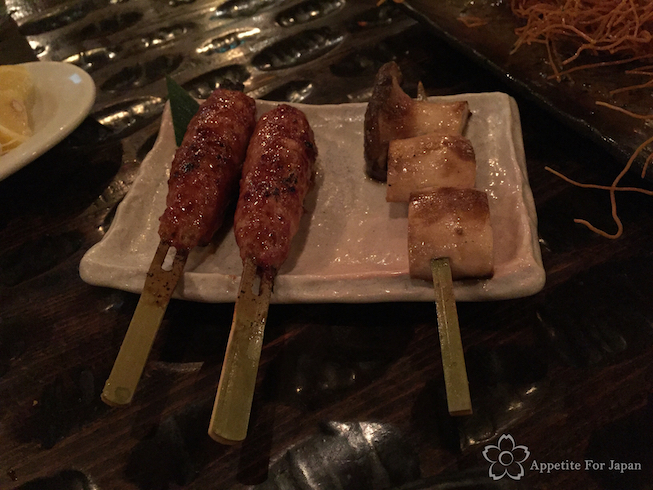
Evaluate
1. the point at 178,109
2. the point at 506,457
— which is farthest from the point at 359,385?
the point at 178,109

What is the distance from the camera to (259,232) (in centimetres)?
208

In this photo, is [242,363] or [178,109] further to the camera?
[178,109]

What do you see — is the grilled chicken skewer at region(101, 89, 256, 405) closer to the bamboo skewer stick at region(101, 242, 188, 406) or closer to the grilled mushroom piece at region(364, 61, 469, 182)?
the bamboo skewer stick at region(101, 242, 188, 406)

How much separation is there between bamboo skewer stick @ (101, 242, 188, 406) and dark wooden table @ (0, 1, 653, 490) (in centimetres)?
33

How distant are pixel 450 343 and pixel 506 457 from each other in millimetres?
527

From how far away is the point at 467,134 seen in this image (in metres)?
2.77

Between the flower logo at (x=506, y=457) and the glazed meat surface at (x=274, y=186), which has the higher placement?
the glazed meat surface at (x=274, y=186)

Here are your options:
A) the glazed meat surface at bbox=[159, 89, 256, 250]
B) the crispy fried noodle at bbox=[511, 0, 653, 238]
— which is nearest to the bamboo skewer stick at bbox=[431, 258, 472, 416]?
the glazed meat surface at bbox=[159, 89, 256, 250]

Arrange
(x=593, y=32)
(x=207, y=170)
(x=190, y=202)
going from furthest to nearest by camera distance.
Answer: (x=593, y=32)
(x=207, y=170)
(x=190, y=202)

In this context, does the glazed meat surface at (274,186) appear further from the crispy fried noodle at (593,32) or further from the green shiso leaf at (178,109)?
the crispy fried noodle at (593,32)

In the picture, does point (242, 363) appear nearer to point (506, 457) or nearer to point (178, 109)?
point (506, 457)

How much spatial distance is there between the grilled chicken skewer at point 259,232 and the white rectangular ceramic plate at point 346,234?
0.18m

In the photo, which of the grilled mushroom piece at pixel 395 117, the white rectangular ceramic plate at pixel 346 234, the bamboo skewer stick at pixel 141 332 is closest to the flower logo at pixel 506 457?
the white rectangular ceramic plate at pixel 346 234

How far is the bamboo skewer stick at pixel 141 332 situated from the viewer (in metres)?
1.75
